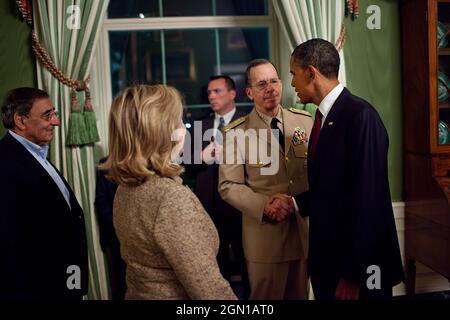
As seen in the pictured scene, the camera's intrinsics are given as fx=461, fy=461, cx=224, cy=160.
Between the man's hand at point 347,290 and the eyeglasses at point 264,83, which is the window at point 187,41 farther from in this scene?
the man's hand at point 347,290

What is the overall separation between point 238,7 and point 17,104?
3.89 feet

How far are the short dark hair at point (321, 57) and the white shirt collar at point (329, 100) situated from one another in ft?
0.14

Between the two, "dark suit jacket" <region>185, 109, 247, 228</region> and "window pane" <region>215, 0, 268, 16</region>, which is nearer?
"dark suit jacket" <region>185, 109, 247, 228</region>

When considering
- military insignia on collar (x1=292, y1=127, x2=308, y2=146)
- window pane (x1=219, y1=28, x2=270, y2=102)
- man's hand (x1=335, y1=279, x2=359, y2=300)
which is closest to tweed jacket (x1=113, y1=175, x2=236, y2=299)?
man's hand (x1=335, y1=279, x2=359, y2=300)

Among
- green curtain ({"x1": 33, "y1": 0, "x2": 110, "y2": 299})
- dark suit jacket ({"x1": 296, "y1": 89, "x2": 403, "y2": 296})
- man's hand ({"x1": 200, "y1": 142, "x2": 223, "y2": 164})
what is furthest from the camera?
man's hand ({"x1": 200, "y1": 142, "x2": 223, "y2": 164})

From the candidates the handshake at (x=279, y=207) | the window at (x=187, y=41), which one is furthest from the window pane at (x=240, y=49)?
the handshake at (x=279, y=207)

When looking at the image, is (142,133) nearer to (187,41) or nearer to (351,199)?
(351,199)

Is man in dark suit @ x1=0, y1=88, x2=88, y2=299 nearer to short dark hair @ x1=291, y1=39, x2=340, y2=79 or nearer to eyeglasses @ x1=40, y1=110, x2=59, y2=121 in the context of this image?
eyeglasses @ x1=40, y1=110, x2=59, y2=121

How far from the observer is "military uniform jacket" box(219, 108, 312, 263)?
167 centimetres

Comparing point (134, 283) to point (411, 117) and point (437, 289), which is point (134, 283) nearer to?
point (411, 117)

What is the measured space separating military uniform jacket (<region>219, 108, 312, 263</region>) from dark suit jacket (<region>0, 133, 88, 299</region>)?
0.57 meters

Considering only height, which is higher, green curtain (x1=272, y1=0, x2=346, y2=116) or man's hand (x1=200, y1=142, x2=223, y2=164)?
green curtain (x1=272, y1=0, x2=346, y2=116)

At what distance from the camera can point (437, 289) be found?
87.5 inches

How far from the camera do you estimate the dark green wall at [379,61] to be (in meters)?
2.13
